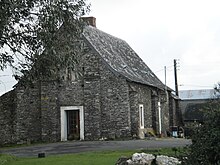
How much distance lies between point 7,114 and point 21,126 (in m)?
1.76

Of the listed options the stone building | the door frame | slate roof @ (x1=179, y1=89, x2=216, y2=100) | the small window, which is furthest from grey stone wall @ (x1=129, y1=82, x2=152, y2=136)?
slate roof @ (x1=179, y1=89, x2=216, y2=100)

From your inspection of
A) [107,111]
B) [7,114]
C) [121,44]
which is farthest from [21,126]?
[121,44]

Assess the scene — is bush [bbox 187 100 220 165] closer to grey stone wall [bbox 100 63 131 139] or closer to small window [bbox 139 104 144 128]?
grey stone wall [bbox 100 63 131 139]

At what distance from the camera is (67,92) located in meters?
41.6

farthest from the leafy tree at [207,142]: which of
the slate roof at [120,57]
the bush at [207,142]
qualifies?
the slate roof at [120,57]

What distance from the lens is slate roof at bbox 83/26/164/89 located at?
41.9m

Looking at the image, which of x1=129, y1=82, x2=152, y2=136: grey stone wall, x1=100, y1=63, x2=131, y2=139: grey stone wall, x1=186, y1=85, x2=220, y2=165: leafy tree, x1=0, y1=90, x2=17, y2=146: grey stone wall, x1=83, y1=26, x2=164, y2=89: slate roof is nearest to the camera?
x1=186, y1=85, x2=220, y2=165: leafy tree

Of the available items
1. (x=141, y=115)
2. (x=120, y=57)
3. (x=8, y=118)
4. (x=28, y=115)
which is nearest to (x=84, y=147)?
(x=28, y=115)

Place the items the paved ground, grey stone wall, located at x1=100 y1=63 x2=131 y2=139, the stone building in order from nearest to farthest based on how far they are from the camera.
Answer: the paved ground < grey stone wall, located at x1=100 y1=63 x2=131 y2=139 < the stone building

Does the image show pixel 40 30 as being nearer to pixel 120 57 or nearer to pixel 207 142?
pixel 207 142

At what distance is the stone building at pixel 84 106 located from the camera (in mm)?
40469

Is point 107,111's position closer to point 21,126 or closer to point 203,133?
point 21,126

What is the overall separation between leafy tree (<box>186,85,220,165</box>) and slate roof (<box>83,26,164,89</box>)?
95.7 feet

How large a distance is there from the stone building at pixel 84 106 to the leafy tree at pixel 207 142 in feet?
99.1
